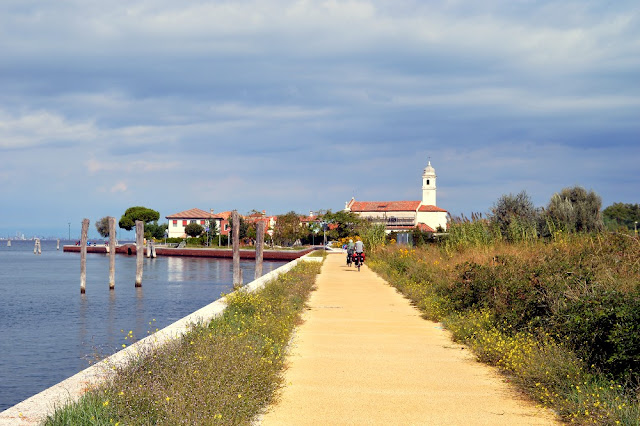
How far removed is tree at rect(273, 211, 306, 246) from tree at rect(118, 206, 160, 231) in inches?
1518

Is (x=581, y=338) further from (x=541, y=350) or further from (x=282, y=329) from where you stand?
(x=282, y=329)

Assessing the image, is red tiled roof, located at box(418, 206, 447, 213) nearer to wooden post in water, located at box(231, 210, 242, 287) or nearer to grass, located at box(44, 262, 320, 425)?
wooden post in water, located at box(231, 210, 242, 287)

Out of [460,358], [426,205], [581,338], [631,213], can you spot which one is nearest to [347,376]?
[460,358]

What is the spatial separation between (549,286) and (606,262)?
81.2 inches

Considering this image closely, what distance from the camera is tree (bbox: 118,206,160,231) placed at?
129625mm

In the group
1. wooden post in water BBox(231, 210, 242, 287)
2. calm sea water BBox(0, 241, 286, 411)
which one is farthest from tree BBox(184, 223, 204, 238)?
wooden post in water BBox(231, 210, 242, 287)

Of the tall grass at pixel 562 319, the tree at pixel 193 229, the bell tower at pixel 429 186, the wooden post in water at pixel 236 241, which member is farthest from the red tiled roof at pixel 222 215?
the tall grass at pixel 562 319

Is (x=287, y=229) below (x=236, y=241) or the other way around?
the other way around

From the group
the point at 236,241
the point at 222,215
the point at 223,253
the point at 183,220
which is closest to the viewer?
the point at 236,241

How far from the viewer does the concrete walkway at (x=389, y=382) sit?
252 inches

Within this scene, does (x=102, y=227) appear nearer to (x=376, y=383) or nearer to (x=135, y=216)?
(x=135, y=216)

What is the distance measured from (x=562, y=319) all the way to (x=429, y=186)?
5974 inches

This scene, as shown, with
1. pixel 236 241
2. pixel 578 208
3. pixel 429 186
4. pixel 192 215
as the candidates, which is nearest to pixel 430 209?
pixel 429 186

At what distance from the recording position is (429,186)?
158 meters
